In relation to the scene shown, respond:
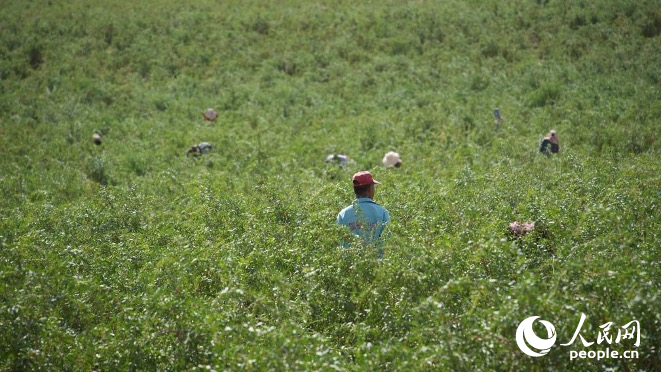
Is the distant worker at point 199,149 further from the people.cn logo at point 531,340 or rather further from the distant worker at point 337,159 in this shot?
the people.cn logo at point 531,340

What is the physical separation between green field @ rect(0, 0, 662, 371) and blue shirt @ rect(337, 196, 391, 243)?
8.0 inches

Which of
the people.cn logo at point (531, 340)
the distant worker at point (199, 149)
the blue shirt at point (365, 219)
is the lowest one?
the distant worker at point (199, 149)

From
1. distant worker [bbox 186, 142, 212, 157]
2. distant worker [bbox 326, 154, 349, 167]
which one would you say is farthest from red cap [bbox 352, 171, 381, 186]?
distant worker [bbox 186, 142, 212, 157]

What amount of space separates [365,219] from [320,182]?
16.4 feet

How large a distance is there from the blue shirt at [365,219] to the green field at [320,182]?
203 mm

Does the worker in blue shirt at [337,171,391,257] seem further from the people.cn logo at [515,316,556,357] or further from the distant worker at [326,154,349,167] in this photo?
the distant worker at [326,154,349,167]

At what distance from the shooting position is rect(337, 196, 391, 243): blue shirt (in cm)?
590

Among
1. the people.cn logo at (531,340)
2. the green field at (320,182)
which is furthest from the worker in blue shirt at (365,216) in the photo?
the people.cn logo at (531,340)

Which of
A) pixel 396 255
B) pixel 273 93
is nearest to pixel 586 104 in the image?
pixel 273 93

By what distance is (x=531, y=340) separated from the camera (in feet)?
13.3

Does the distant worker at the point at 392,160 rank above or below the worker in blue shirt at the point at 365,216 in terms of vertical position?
below

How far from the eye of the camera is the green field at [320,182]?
439 cm

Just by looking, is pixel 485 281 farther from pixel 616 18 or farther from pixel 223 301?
pixel 616 18

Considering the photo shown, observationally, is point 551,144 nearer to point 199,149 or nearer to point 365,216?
point 199,149
